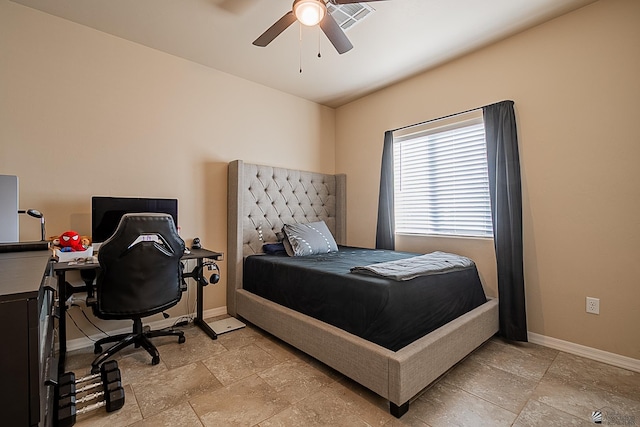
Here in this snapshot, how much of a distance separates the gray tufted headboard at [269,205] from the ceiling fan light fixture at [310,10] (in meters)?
1.56

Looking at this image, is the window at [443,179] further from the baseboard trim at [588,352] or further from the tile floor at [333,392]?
the tile floor at [333,392]

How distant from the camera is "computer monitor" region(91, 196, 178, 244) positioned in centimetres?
229

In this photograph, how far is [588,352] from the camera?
7.24ft

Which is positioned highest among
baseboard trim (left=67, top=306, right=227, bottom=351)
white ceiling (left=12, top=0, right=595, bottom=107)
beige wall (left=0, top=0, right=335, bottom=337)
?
white ceiling (left=12, top=0, right=595, bottom=107)

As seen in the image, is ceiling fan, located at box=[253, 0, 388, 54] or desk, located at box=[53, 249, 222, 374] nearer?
ceiling fan, located at box=[253, 0, 388, 54]

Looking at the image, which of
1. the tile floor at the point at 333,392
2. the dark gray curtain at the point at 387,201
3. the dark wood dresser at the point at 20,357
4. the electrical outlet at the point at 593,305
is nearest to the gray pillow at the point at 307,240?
the dark gray curtain at the point at 387,201

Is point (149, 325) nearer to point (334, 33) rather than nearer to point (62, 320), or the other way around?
point (62, 320)

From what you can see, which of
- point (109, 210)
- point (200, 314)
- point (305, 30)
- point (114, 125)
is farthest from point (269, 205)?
point (305, 30)

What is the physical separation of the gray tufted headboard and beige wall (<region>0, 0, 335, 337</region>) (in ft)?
0.70

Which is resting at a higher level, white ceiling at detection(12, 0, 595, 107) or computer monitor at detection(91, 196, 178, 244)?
white ceiling at detection(12, 0, 595, 107)

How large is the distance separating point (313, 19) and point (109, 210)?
2102 millimetres

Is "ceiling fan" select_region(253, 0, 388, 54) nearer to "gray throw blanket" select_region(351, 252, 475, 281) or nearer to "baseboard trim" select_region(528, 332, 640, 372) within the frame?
"gray throw blanket" select_region(351, 252, 475, 281)

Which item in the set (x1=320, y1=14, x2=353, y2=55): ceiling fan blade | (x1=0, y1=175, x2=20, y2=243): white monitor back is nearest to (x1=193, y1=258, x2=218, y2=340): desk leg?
(x1=0, y1=175, x2=20, y2=243): white monitor back

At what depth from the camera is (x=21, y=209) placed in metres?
2.17
